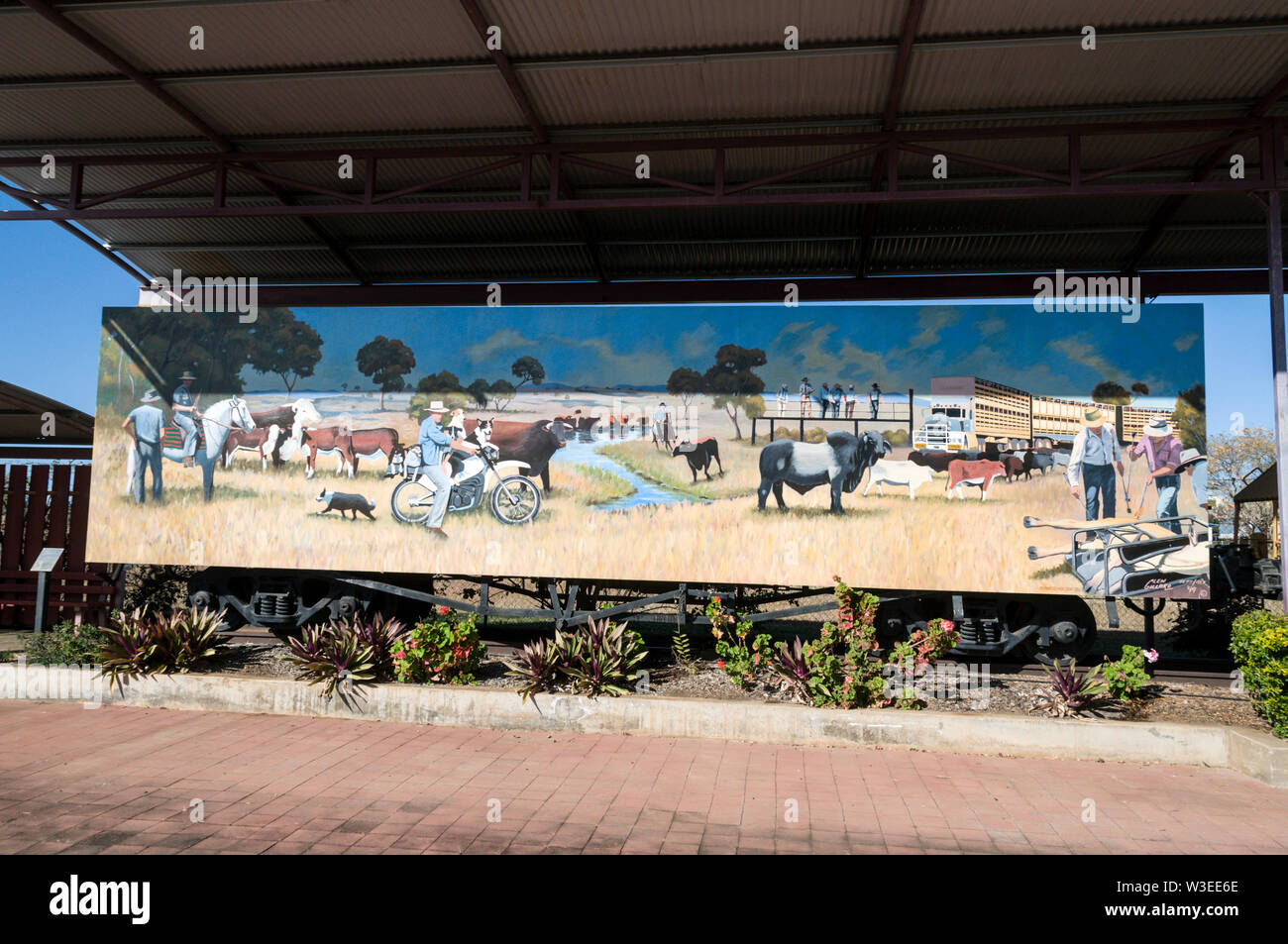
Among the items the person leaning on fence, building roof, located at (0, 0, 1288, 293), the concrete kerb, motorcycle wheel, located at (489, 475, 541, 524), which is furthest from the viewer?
the person leaning on fence

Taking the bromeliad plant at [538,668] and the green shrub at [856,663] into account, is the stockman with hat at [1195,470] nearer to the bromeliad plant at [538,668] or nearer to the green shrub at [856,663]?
the green shrub at [856,663]

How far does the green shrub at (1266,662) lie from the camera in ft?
22.6

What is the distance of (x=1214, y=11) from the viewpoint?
6.89m

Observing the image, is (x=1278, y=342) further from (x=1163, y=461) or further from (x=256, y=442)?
(x=256, y=442)

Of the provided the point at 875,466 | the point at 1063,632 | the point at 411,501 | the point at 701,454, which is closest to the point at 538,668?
the point at 411,501

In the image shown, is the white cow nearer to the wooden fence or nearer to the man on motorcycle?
the man on motorcycle

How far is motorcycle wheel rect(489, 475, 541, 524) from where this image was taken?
30.9ft

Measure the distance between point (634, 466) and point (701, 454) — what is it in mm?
763

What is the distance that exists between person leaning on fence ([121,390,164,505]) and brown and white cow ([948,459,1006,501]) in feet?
30.9

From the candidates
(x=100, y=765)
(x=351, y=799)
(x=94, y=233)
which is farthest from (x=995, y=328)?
(x=94, y=233)

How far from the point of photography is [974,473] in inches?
343

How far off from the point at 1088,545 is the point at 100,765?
365 inches

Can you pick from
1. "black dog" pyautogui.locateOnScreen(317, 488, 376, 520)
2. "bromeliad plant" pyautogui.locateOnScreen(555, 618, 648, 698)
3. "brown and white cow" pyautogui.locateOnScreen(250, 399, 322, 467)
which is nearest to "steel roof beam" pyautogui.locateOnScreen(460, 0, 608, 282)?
"brown and white cow" pyautogui.locateOnScreen(250, 399, 322, 467)
